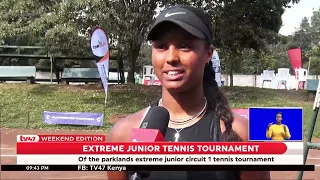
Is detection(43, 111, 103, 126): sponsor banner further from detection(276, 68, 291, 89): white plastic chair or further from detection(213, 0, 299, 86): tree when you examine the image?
detection(276, 68, 291, 89): white plastic chair

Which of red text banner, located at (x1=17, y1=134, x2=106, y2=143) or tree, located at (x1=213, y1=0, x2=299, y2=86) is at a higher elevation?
tree, located at (x1=213, y1=0, x2=299, y2=86)

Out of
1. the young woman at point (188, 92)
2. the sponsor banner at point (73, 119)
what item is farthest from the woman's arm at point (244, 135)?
the sponsor banner at point (73, 119)

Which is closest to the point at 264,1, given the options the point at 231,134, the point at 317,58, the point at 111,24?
the point at 111,24

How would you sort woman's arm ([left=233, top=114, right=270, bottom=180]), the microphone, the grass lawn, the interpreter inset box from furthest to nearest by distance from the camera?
1. the grass lawn
2. the interpreter inset box
3. woman's arm ([left=233, top=114, right=270, bottom=180])
4. the microphone

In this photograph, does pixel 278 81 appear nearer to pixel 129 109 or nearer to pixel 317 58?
pixel 317 58

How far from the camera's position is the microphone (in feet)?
4.57

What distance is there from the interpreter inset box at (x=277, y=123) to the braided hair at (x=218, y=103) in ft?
Answer: 1.42

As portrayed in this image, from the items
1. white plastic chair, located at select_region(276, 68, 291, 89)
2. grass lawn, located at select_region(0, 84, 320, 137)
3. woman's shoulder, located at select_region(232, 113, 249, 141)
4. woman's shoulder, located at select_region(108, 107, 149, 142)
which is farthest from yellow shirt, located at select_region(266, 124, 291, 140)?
white plastic chair, located at select_region(276, 68, 291, 89)

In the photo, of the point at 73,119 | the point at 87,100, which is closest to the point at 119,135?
the point at 73,119

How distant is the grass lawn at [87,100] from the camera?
1293cm

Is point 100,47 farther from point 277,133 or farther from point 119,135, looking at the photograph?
point 119,135

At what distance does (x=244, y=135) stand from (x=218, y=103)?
0.48 ft

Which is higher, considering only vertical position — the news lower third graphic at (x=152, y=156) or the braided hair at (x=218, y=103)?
the braided hair at (x=218, y=103)

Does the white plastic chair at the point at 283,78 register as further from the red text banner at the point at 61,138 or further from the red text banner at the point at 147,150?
the red text banner at the point at 147,150
